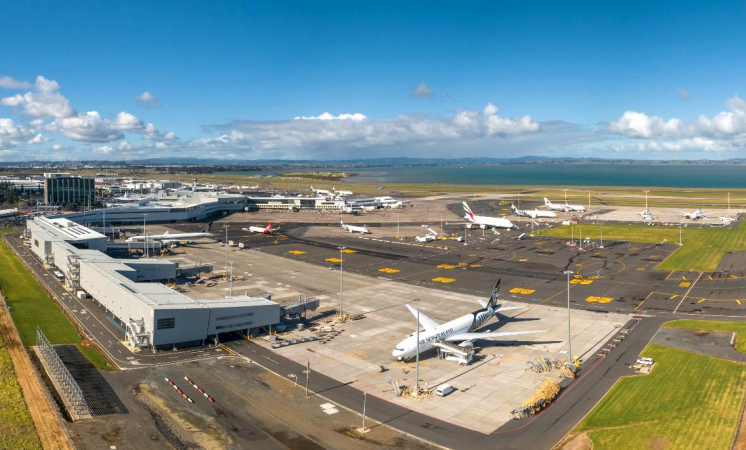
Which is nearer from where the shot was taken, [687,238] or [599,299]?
[599,299]

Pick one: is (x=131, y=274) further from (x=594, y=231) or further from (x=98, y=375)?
(x=594, y=231)

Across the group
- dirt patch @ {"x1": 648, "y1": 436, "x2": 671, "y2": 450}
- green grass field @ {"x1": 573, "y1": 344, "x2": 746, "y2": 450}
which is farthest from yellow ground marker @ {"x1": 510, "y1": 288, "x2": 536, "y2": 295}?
dirt patch @ {"x1": 648, "y1": 436, "x2": 671, "y2": 450}

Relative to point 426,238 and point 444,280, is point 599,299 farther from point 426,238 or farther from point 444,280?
point 426,238

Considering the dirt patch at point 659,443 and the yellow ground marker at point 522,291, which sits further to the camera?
the yellow ground marker at point 522,291

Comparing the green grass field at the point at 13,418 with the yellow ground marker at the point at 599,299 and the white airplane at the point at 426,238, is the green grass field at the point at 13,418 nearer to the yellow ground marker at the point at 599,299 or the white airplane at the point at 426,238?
the yellow ground marker at the point at 599,299

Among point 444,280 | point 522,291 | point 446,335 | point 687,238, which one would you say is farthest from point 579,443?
point 687,238

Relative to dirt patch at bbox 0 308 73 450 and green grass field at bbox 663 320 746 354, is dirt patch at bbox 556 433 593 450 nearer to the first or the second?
green grass field at bbox 663 320 746 354

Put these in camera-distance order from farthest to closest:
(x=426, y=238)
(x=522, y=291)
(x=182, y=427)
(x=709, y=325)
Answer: (x=426, y=238), (x=522, y=291), (x=709, y=325), (x=182, y=427)

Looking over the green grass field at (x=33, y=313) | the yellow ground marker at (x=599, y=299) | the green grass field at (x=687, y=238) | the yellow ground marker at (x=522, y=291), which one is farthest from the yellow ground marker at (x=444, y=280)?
the green grass field at (x=33, y=313)
